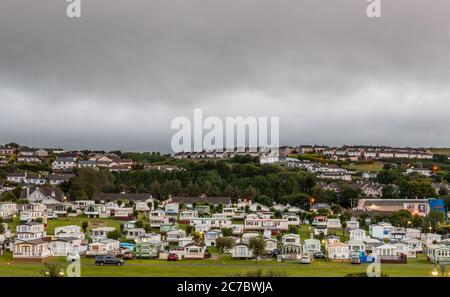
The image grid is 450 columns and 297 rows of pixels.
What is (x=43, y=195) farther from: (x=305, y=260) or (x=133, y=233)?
(x=305, y=260)

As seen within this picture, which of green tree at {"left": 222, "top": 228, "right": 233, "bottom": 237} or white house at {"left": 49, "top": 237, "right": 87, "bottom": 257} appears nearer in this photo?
white house at {"left": 49, "top": 237, "right": 87, "bottom": 257}

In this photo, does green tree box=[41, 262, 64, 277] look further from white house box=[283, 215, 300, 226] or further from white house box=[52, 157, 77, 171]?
white house box=[52, 157, 77, 171]

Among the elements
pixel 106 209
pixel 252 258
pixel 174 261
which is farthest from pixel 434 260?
pixel 106 209

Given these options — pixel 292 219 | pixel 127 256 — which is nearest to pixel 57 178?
pixel 292 219

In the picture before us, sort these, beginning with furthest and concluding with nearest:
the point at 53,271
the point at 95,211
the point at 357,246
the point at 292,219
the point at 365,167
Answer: the point at 365,167
the point at 95,211
the point at 292,219
the point at 357,246
the point at 53,271

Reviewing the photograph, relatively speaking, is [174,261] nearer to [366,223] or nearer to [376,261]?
[376,261]

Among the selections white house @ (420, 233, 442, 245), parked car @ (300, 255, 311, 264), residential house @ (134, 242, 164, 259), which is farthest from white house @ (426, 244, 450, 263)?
residential house @ (134, 242, 164, 259)
